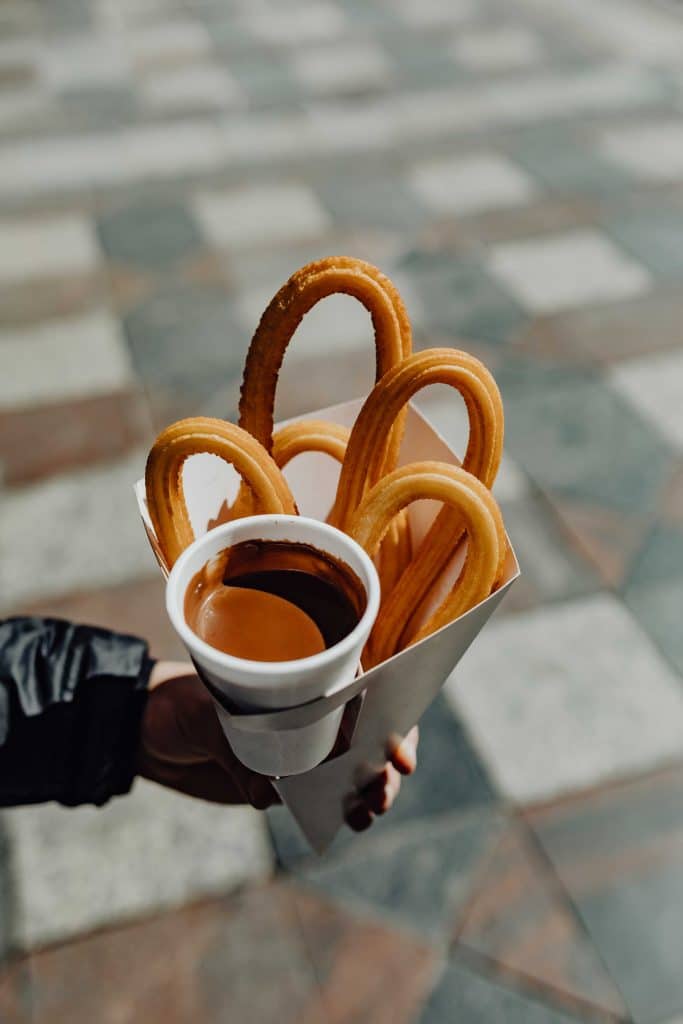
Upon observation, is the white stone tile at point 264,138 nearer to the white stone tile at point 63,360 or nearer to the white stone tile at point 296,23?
the white stone tile at point 296,23

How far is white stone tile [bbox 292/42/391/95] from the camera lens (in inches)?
220

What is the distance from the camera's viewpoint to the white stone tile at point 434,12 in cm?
656

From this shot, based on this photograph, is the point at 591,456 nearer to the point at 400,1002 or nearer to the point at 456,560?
the point at 400,1002

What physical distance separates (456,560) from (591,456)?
2.17 m

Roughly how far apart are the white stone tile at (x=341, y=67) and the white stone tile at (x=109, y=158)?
3.20ft

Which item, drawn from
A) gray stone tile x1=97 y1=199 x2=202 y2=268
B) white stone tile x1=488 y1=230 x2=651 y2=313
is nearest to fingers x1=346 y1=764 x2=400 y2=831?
white stone tile x1=488 y1=230 x2=651 y2=313

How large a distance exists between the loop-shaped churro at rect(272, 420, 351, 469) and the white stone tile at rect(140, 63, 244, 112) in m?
4.92

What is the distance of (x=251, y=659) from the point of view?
0.83 metres

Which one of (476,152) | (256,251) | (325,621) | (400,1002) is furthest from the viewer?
(476,152)

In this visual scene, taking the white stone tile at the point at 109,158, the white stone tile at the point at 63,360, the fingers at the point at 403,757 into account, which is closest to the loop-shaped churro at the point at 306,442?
the fingers at the point at 403,757

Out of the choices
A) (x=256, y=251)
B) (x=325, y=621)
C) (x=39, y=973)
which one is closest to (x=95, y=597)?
(x=39, y=973)

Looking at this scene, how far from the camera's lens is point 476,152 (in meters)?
4.76

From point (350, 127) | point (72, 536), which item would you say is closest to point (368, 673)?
point (72, 536)

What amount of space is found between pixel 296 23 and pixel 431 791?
6286 mm
